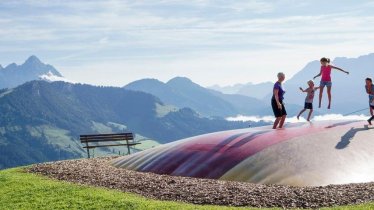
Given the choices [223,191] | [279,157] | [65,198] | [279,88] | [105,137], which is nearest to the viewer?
[223,191]

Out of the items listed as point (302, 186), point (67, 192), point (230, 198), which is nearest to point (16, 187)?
point (67, 192)

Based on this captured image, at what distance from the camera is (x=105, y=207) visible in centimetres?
1778

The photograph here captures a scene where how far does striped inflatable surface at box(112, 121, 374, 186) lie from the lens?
2098 centimetres

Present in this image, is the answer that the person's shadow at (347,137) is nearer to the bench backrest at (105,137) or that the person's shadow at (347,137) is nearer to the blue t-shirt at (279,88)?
the blue t-shirt at (279,88)

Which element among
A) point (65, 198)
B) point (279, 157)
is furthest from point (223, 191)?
point (65, 198)

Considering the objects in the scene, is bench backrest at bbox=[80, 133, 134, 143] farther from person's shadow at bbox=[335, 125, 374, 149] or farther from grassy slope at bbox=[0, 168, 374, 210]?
person's shadow at bbox=[335, 125, 374, 149]

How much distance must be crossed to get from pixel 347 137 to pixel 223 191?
912 cm

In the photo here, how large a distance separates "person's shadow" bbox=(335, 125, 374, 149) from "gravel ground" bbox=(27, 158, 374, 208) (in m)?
4.58

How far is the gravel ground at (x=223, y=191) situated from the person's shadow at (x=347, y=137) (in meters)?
4.58

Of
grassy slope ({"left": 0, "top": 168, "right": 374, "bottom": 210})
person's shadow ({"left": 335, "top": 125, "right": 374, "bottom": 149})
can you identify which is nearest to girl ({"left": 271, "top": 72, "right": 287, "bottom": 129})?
person's shadow ({"left": 335, "top": 125, "right": 374, "bottom": 149})

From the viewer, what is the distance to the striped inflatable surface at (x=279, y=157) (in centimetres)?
2098

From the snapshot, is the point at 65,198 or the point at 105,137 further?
the point at 105,137

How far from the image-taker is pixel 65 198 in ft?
65.0

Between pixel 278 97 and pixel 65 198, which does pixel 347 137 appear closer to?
pixel 278 97
